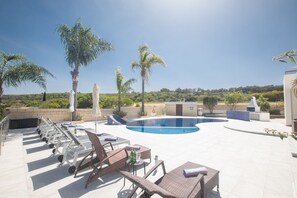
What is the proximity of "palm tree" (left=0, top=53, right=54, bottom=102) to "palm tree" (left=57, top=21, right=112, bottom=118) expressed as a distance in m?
3.27

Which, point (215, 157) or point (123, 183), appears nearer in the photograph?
point (123, 183)

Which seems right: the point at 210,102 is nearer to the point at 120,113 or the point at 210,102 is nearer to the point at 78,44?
the point at 120,113

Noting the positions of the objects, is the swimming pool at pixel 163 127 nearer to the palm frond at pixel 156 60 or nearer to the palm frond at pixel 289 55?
the palm frond at pixel 156 60

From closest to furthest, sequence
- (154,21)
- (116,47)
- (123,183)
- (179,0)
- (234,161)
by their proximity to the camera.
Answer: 1. (123,183)
2. (234,161)
3. (179,0)
4. (154,21)
5. (116,47)

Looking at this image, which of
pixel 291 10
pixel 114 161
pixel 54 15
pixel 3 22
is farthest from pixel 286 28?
pixel 3 22

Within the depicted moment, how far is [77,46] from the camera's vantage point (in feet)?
46.0

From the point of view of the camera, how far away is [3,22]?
33.6 feet

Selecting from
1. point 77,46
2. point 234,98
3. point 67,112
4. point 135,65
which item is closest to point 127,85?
point 135,65

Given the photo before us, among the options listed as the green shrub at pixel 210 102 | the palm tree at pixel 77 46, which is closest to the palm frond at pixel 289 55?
the palm tree at pixel 77 46

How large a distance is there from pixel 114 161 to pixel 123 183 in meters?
0.56

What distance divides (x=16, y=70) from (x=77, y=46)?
5.50m

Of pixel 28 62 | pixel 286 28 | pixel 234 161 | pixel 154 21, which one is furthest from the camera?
pixel 154 21

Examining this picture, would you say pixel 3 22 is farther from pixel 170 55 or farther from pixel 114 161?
pixel 170 55

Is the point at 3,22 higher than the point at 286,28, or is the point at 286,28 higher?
the point at 286,28
